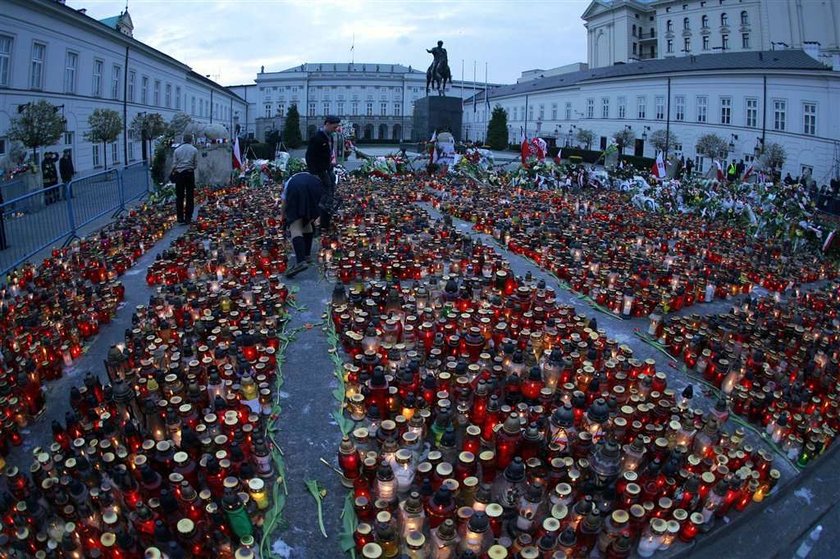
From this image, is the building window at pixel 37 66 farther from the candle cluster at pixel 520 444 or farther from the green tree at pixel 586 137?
the green tree at pixel 586 137

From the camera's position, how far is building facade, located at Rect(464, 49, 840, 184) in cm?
2980

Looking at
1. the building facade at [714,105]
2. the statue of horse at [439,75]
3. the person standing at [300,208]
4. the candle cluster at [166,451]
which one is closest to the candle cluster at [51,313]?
the candle cluster at [166,451]

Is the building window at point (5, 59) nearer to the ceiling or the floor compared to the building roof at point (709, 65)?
nearer to the floor

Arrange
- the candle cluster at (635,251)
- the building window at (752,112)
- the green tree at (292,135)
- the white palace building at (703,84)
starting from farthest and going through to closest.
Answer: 1. the green tree at (292,135)
2. the building window at (752,112)
3. the white palace building at (703,84)
4. the candle cluster at (635,251)

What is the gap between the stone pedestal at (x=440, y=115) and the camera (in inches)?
999

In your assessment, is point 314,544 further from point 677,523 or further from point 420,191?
point 420,191

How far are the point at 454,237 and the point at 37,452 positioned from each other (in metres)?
6.84

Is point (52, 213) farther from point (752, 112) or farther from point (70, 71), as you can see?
point (752, 112)

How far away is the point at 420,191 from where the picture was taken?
1543 cm

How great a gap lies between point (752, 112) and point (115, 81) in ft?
126

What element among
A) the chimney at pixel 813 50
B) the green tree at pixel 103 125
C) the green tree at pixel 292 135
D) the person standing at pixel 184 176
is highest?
the chimney at pixel 813 50

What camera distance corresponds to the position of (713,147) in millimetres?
34219

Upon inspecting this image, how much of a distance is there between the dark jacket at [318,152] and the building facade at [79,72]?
596 inches

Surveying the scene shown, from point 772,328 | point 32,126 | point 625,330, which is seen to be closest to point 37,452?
point 625,330
